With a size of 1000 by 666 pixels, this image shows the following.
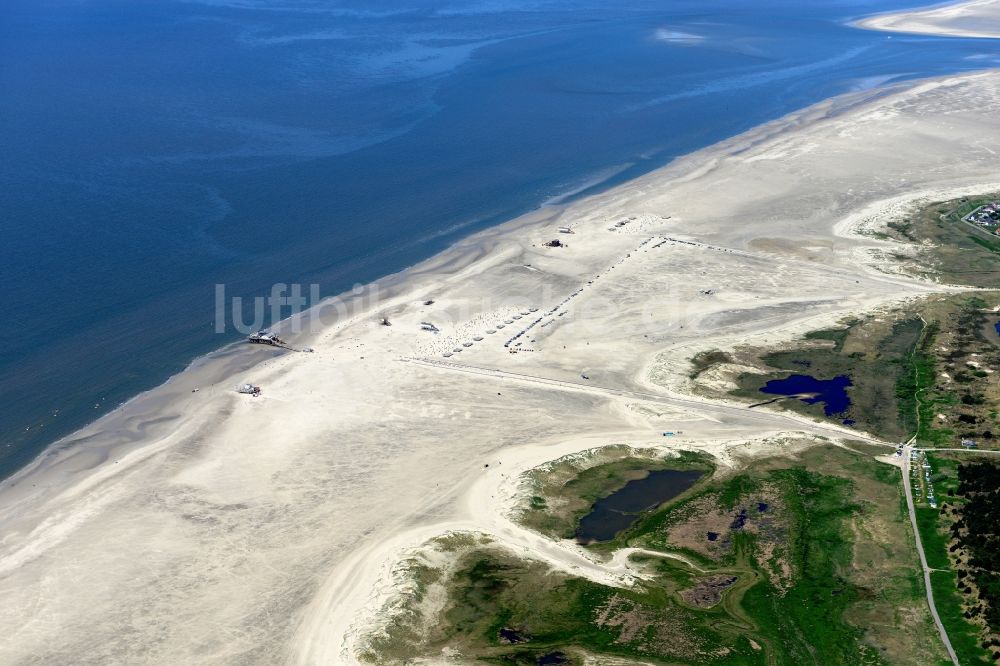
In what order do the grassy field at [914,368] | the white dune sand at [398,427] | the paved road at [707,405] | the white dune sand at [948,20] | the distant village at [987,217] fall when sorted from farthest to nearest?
the white dune sand at [948,20] < the distant village at [987,217] < the grassy field at [914,368] < the paved road at [707,405] < the white dune sand at [398,427]

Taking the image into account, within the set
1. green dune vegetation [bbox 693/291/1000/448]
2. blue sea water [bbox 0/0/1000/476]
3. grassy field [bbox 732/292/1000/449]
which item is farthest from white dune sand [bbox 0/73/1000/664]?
blue sea water [bbox 0/0/1000/476]

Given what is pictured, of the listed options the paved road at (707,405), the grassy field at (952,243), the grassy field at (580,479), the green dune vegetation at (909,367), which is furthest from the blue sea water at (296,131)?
the green dune vegetation at (909,367)

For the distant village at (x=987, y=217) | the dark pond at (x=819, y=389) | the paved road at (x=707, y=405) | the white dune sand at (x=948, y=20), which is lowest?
the paved road at (x=707, y=405)

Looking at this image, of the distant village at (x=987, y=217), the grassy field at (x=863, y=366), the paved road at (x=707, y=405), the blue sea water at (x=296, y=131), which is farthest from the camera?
the distant village at (x=987, y=217)

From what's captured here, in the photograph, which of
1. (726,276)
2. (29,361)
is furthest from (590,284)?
(29,361)

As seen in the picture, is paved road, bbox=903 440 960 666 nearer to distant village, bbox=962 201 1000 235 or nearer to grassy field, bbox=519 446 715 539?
grassy field, bbox=519 446 715 539

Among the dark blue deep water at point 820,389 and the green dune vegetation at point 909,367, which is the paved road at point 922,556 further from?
the dark blue deep water at point 820,389

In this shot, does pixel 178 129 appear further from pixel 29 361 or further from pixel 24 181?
pixel 29 361

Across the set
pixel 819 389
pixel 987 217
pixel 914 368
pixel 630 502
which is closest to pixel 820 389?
pixel 819 389
